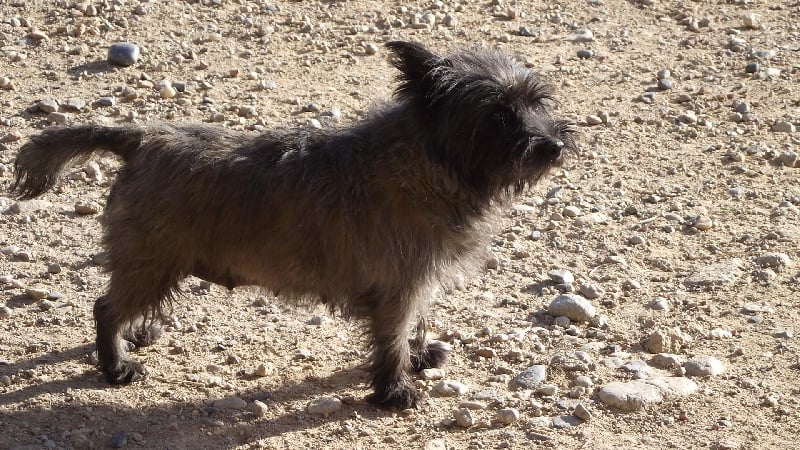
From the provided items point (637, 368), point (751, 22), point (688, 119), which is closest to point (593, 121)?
point (688, 119)

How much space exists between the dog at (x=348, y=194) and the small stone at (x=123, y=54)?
148 inches

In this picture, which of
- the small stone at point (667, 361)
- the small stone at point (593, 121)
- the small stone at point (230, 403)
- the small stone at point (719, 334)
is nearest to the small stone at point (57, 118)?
the small stone at point (230, 403)

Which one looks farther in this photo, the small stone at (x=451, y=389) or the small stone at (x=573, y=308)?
the small stone at (x=573, y=308)

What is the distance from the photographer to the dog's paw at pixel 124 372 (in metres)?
6.63

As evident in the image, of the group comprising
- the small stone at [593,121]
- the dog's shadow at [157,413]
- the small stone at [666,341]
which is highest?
the small stone at [593,121]

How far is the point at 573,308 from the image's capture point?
7285 mm

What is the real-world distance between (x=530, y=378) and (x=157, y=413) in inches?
87.6

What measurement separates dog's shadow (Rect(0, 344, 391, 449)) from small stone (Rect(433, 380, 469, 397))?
410mm

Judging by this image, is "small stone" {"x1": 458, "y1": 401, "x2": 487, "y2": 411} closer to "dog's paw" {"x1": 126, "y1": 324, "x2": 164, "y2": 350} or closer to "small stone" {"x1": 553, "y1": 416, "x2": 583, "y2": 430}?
"small stone" {"x1": 553, "y1": 416, "x2": 583, "y2": 430}

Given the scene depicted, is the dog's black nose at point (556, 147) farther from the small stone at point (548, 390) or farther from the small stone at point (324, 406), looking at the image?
the small stone at point (324, 406)

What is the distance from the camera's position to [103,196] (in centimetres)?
833

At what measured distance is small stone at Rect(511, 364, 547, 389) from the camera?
6602 mm

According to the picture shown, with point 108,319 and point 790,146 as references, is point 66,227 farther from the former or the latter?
point 790,146

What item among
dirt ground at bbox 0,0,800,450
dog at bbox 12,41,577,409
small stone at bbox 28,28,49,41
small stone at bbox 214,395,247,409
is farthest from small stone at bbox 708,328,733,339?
small stone at bbox 28,28,49,41
